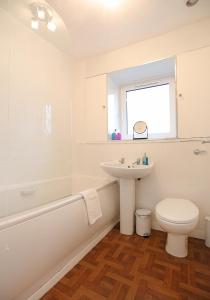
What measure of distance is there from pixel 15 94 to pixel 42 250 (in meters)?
1.53

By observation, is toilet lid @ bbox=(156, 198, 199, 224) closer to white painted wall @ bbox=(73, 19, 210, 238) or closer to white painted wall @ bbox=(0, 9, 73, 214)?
white painted wall @ bbox=(73, 19, 210, 238)

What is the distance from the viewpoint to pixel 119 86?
8.64 ft

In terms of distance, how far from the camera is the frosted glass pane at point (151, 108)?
2311 millimetres

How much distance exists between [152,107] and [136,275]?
2.00m

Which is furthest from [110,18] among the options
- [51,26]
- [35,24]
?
[35,24]

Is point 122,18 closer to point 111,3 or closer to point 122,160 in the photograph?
point 111,3

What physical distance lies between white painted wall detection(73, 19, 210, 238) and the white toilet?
0.95 ft

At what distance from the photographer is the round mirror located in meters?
2.26

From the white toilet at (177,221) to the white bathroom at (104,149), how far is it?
0.01 m

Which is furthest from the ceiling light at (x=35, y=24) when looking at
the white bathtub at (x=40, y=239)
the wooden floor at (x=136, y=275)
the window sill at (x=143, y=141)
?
the wooden floor at (x=136, y=275)

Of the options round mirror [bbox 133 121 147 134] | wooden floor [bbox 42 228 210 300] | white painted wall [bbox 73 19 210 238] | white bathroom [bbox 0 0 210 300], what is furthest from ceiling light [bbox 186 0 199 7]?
wooden floor [bbox 42 228 210 300]

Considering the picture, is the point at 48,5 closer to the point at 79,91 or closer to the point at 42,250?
the point at 79,91

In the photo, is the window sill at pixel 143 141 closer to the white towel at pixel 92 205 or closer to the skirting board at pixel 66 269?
the white towel at pixel 92 205

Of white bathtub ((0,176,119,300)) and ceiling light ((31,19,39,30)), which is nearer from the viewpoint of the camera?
white bathtub ((0,176,119,300))
